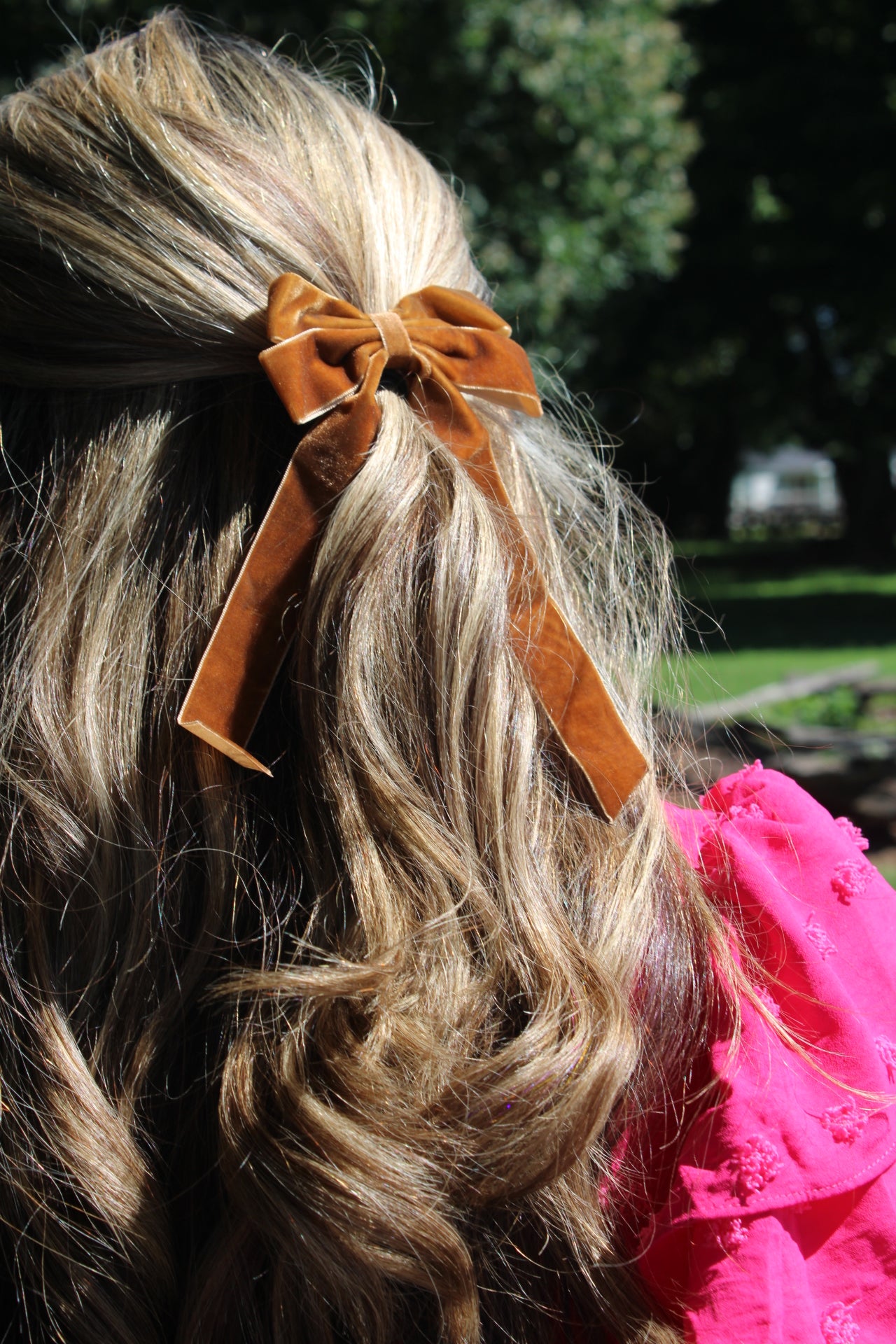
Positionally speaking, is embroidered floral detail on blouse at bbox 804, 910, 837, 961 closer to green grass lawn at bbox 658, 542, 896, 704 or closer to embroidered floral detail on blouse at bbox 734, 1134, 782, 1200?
embroidered floral detail on blouse at bbox 734, 1134, 782, 1200

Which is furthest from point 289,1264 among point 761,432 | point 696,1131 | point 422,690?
point 761,432

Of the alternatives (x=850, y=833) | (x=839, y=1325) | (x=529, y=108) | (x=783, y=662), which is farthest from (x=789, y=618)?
(x=839, y=1325)

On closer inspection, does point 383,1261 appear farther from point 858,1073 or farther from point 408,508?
point 408,508

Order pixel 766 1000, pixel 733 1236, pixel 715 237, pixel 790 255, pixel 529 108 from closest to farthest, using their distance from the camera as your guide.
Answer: pixel 733 1236
pixel 766 1000
pixel 529 108
pixel 790 255
pixel 715 237

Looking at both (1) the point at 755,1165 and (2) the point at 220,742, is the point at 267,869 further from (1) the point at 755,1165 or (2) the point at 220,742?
(1) the point at 755,1165

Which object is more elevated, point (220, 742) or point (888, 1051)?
point (220, 742)

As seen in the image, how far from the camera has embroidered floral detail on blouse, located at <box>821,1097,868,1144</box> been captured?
0.99 metres

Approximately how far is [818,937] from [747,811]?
0.15 m

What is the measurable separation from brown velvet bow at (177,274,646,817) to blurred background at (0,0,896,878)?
0.75ft

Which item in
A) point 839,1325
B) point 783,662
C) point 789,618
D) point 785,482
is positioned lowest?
point 785,482

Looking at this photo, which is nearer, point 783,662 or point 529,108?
point 529,108

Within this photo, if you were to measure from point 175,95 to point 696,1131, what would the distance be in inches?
44.5

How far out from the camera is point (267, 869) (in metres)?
1.06

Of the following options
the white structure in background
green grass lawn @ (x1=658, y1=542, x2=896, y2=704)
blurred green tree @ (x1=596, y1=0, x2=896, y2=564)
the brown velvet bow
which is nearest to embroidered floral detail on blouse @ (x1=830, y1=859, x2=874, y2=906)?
the brown velvet bow
